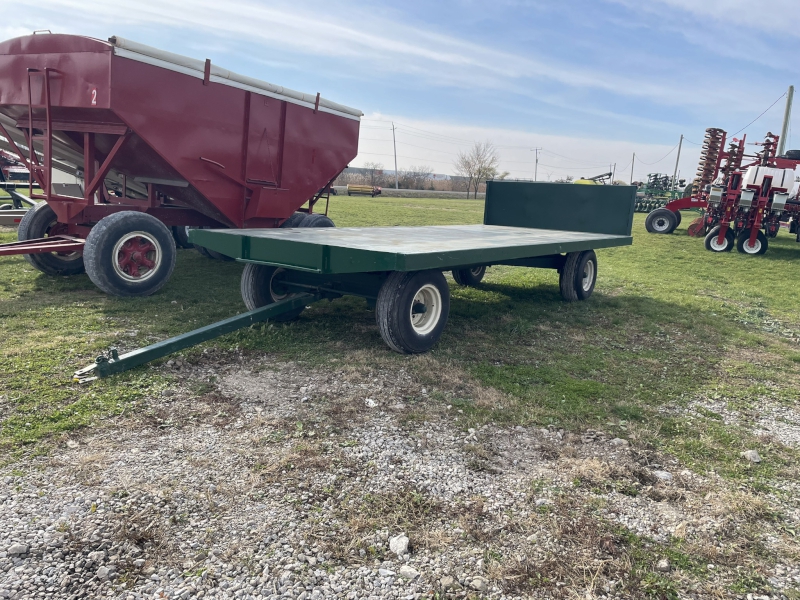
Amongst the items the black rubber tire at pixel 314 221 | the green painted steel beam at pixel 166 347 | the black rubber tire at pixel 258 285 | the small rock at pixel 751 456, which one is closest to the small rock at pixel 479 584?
the small rock at pixel 751 456

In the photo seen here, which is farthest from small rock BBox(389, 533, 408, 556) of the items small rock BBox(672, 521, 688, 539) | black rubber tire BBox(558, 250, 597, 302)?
black rubber tire BBox(558, 250, 597, 302)

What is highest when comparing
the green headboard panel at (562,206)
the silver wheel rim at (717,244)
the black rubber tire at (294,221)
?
the green headboard panel at (562,206)

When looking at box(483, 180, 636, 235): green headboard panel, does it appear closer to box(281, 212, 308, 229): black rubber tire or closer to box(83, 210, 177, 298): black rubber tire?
box(281, 212, 308, 229): black rubber tire

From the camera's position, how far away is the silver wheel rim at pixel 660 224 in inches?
781

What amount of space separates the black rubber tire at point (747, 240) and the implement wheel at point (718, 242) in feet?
0.66

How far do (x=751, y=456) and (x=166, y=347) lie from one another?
398cm

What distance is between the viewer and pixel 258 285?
18.9 ft

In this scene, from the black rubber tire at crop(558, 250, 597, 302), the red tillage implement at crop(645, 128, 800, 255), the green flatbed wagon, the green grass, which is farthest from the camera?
the red tillage implement at crop(645, 128, 800, 255)

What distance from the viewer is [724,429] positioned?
3.97 metres

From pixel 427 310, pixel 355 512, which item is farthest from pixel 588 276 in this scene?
pixel 355 512

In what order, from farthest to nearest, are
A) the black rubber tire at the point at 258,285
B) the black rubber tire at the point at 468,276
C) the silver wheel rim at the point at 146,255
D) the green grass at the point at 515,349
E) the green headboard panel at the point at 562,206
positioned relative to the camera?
1. the green headboard panel at the point at 562,206
2. the black rubber tire at the point at 468,276
3. the silver wheel rim at the point at 146,255
4. the black rubber tire at the point at 258,285
5. the green grass at the point at 515,349

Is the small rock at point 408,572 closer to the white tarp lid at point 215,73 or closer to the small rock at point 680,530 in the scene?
the small rock at point 680,530

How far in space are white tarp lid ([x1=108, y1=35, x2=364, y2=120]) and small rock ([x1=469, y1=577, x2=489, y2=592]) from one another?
629 cm

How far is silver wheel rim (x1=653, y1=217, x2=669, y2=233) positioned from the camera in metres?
19.8
